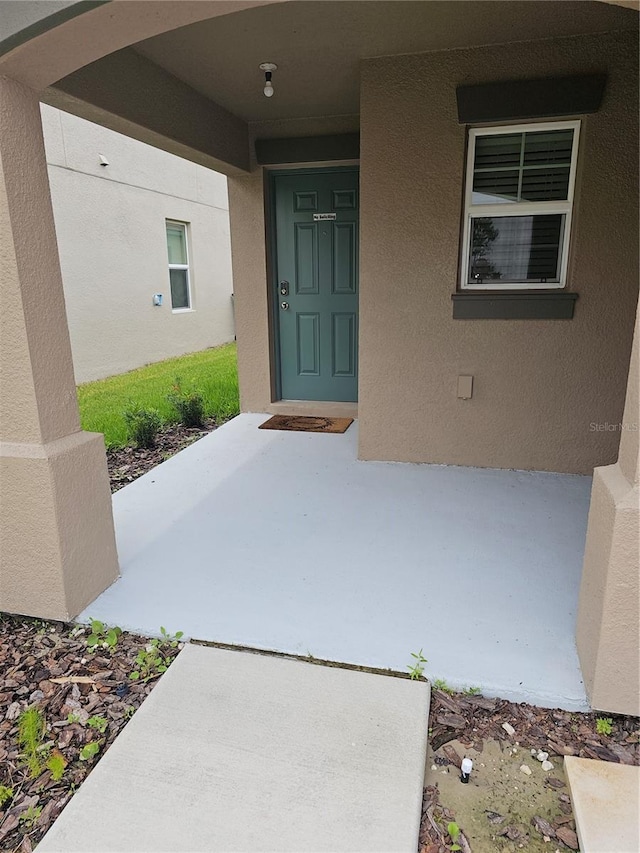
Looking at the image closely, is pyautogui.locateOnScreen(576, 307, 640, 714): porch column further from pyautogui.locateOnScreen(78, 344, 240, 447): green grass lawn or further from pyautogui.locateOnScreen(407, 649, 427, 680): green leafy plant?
pyautogui.locateOnScreen(78, 344, 240, 447): green grass lawn

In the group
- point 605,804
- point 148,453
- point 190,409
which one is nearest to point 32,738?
point 605,804

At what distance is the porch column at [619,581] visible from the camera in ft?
5.85

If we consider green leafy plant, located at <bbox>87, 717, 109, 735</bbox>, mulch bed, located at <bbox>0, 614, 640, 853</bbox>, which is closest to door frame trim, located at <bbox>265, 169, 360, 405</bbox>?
mulch bed, located at <bbox>0, 614, 640, 853</bbox>

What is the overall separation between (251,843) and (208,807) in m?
0.17

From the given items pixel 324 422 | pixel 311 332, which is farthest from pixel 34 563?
pixel 311 332

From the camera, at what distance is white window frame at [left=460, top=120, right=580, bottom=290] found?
363 cm

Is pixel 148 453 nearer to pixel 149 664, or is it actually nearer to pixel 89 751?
pixel 149 664

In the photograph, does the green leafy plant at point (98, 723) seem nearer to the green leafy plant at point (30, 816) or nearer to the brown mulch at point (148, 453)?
the green leafy plant at point (30, 816)

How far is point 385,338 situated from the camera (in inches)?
163

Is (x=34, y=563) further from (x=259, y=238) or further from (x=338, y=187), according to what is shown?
(x=338, y=187)

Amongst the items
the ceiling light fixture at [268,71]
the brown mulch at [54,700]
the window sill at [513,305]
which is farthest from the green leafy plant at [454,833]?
the ceiling light fixture at [268,71]

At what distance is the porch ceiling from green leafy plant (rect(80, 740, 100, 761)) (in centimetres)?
342

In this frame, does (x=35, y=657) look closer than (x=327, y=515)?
Yes

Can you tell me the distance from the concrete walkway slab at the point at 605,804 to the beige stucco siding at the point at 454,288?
8.63 feet
